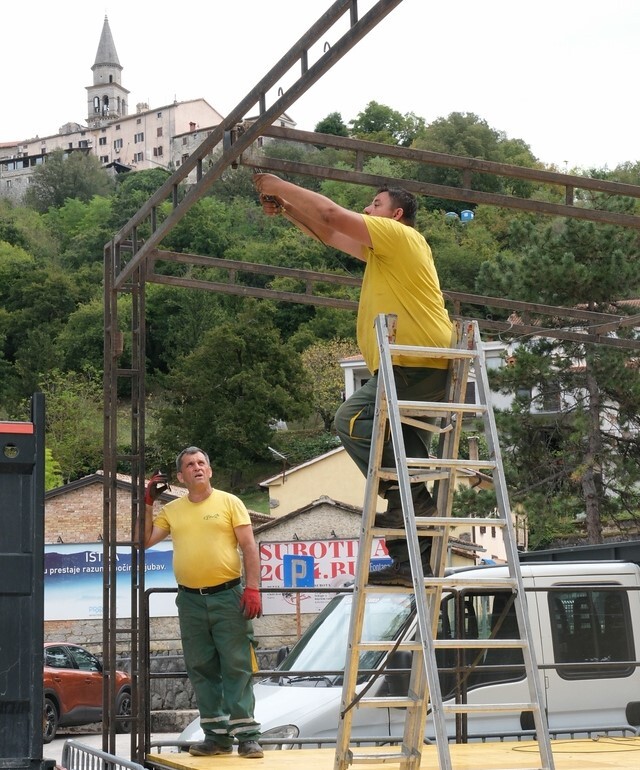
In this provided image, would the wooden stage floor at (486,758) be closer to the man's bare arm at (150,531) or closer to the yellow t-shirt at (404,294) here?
the man's bare arm at (150,531)

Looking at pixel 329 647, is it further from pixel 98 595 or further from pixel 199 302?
pixel 199 302

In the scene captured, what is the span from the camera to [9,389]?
281ft

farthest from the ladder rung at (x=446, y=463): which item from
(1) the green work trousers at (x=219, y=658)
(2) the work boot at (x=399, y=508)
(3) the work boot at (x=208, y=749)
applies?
(3) the work boot at (x=208, y=749)

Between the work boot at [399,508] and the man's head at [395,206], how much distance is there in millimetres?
1354

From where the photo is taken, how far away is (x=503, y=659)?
10086 millimetres

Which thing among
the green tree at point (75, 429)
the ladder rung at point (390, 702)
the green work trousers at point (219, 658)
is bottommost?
the ladder rung at point (390, 702)

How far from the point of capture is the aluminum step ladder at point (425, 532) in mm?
4703

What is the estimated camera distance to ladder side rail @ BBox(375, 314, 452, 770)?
14.2 feet

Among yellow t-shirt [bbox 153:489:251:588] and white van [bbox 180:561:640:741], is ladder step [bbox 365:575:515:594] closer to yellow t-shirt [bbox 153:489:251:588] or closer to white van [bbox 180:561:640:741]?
yellow t-shirt [bbox 153:489:251:588]

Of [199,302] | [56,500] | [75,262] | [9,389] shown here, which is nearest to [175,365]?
[199,302]

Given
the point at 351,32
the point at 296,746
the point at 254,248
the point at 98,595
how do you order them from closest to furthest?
the point at 351,32 < the point at 296,746 < the point at 98,595 < the point at 254,248

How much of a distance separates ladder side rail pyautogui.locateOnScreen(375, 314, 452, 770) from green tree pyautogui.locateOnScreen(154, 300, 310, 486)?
64987 millimetres

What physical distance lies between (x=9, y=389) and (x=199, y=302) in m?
15.5

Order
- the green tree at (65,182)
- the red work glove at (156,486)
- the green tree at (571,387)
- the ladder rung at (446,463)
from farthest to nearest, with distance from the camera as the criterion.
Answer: the green tree at (65,182)
the green tree at (571,387)
the red work glove at (156,486)
the ladder rung at (446,463)
